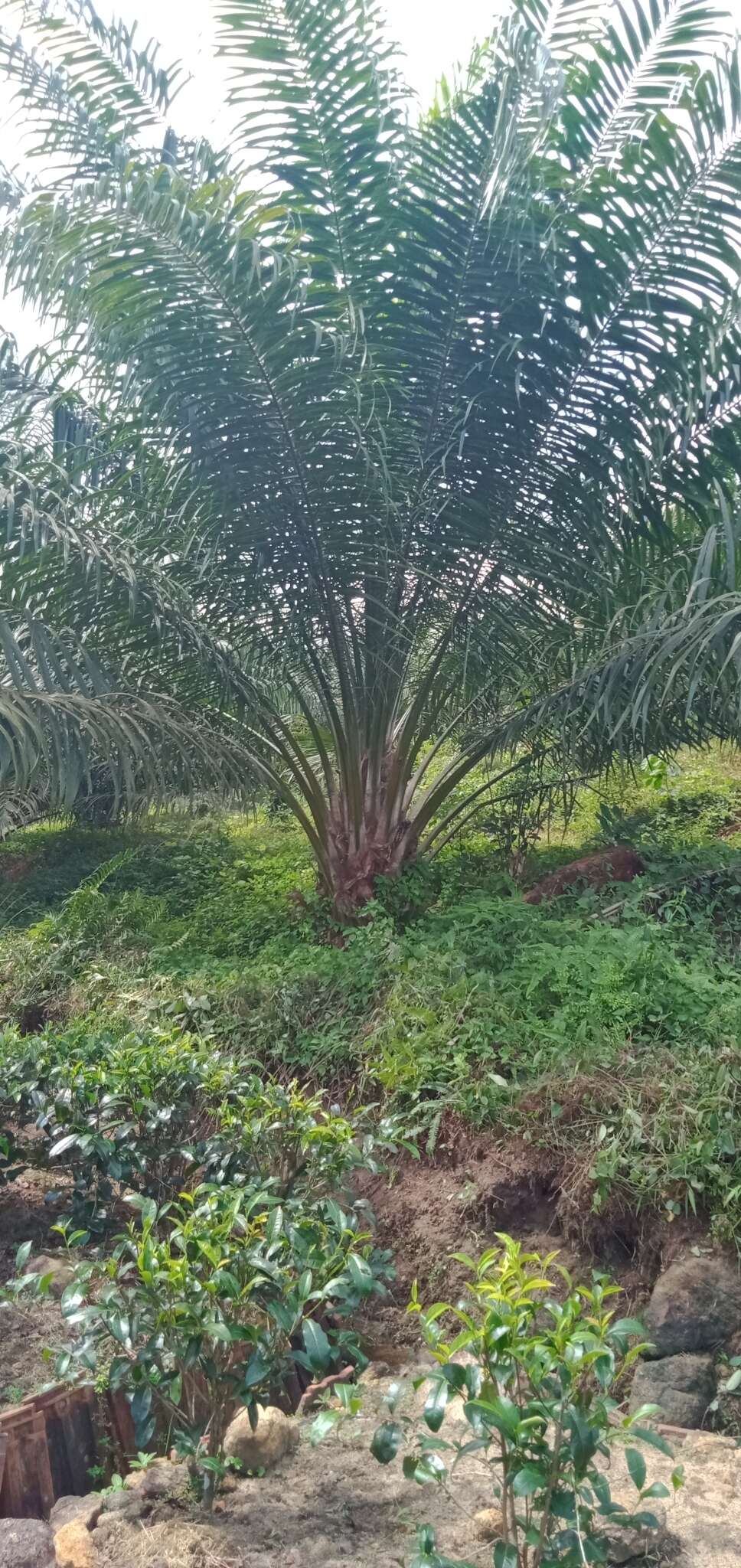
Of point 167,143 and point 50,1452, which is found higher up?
point 167,143

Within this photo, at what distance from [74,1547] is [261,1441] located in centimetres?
42

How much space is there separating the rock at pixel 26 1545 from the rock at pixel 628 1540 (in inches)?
40.9

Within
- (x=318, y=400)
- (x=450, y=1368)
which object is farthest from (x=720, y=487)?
(x=450, y=1368)

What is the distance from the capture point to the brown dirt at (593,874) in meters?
5.64

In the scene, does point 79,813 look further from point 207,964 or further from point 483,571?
point 483,571

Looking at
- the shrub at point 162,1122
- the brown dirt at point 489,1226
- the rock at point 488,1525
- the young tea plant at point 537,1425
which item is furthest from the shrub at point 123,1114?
the young tea plant at point 537,1425

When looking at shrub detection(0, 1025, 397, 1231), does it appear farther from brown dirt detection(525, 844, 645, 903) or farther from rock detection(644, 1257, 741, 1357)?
brown dirt detection(525, 844, 645, 903)

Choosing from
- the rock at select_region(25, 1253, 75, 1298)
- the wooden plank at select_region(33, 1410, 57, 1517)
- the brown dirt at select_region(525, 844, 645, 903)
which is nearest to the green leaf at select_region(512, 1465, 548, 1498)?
the wooden plank at select_region(33, 1410, 57, 1517)

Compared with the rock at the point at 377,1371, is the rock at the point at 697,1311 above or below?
above

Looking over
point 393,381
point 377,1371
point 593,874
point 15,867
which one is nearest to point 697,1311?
point 377,1371

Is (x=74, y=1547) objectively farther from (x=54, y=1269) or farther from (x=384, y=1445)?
(x=54, y=1269)

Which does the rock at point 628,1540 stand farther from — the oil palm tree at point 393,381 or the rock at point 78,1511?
the oil palm tree at point 393,381

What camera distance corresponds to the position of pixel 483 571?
205 inches

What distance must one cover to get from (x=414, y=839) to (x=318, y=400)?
2364 mm
